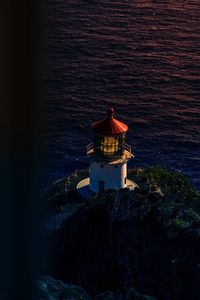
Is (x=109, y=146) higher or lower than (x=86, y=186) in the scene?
higher

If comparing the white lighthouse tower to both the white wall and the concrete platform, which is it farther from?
the concrete platform

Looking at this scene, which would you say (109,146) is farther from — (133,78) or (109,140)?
(133,78)

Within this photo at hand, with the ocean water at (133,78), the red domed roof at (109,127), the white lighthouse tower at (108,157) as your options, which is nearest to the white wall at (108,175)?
the white lighthouse tower at (108,157)

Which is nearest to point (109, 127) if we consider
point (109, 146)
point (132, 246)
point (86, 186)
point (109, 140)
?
point (109, 140)

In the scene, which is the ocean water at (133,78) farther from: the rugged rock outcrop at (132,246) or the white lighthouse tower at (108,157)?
the rugged rock outcrop at (132,246)

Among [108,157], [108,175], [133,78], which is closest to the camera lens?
[108,175]

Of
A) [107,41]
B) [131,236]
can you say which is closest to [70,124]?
[107,41]

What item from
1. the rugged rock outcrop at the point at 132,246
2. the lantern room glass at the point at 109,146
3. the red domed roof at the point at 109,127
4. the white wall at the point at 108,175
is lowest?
the rugged rock outcrop at the point at 132,246
